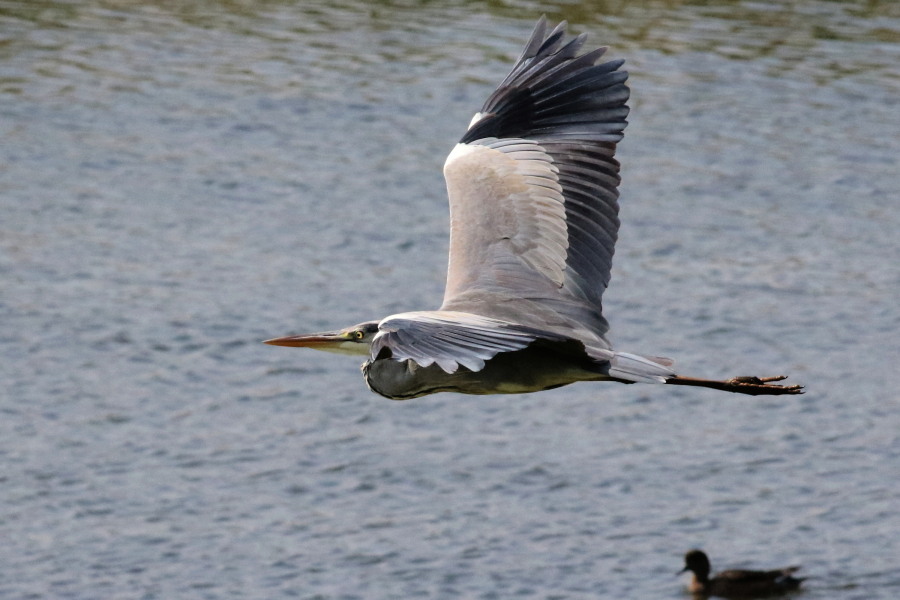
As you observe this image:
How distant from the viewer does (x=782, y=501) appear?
1459 cm

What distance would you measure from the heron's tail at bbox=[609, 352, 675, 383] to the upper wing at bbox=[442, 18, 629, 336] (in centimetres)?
54

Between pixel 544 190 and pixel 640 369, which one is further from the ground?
pixel 544 190

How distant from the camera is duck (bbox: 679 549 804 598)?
1369cm

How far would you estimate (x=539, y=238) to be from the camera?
7410 millimetres

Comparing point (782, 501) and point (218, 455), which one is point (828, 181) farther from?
point (218, 455)

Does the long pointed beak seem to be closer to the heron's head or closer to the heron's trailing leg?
the heron's head

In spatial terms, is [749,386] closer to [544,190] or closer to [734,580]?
[544,190]

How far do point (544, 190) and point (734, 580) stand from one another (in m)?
7.42

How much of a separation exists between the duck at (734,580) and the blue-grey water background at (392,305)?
0.23m

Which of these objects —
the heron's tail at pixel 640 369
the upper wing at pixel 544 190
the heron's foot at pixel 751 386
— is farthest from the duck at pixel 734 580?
the heron's tail at pixel 640 369

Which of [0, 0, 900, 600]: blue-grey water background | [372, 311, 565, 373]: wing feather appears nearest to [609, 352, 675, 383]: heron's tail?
[372, 311, 565, 373]: wing feather

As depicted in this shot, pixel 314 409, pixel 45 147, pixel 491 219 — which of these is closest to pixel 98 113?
pixel 45 147

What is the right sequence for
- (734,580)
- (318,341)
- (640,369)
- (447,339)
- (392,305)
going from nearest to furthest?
(447,339), (640,369), (318,341), (734,580), (392,305)

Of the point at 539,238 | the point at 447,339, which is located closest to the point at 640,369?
the point at 447,339
